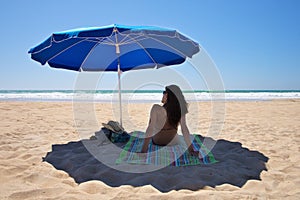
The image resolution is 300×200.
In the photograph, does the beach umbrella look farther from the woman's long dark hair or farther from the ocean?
the ocean

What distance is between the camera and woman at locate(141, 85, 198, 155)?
3361 millimetres

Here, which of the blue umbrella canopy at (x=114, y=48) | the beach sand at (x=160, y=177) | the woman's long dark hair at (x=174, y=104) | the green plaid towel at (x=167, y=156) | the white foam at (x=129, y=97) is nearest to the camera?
the beach sand at (x=160, y=177)

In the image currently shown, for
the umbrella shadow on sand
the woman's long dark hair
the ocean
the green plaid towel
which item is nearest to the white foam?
the ocean

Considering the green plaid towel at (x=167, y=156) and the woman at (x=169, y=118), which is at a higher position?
the woman at (x=169, y=118)

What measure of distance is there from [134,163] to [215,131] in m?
3.02

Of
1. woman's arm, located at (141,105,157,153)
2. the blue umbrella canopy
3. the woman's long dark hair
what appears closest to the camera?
the blue umbrella canopy

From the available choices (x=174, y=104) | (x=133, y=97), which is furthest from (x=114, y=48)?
(x=133, y=97)

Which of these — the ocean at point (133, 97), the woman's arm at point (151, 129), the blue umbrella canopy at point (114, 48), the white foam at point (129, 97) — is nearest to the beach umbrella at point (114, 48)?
the blue umbrella canopy at point (114, 48)

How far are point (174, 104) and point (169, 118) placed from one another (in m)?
0.22

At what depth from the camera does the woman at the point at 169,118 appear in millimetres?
3361

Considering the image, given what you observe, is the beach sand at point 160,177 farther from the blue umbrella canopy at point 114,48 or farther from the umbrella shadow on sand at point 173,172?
the blue umbrella canopy at point 114,48

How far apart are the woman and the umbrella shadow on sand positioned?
1.77 ft

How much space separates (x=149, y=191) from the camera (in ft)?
7.61

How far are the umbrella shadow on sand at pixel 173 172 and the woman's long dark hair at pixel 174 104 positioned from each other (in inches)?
32.0
